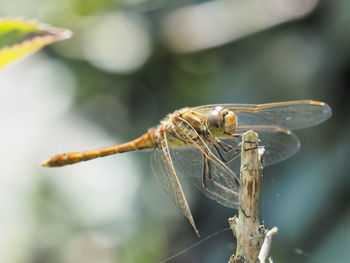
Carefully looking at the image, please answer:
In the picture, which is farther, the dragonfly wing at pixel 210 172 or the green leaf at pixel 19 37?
the dragonfly wing at pixel 210 172

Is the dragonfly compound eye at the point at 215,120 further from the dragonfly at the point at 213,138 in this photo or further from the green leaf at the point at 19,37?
the green leaf at the point at 19,37

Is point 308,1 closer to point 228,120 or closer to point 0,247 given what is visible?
point 228,120

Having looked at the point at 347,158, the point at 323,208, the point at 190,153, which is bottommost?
the point at 323,208

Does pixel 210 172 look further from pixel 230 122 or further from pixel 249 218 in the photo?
pixel 249 218

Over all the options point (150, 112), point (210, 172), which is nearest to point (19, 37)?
point (210, 172)

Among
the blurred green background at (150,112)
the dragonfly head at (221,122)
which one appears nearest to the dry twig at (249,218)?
the dragonfly head at (221,122)

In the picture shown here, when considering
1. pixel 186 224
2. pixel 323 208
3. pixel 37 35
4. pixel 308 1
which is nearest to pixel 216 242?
pixel 186 224
